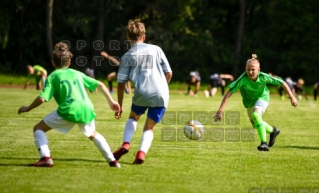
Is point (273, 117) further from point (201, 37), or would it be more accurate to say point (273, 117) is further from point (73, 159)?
point (201, 37)

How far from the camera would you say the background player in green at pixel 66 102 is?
8070mm

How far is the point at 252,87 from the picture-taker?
11.3 m

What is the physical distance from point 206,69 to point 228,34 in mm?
4211

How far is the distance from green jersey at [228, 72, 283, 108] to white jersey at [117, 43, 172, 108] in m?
2.49

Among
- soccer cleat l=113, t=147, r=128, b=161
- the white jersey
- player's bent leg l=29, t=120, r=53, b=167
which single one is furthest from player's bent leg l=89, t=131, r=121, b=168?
the white jersey

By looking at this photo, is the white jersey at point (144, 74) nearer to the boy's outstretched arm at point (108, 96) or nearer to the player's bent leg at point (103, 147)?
the boy's outstretched arm at point (108, 96)

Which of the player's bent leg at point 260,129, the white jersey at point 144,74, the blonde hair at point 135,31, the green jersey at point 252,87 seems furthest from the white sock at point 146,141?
the player's bent leg at point 260,129

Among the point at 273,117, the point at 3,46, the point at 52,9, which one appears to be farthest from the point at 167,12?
the point at 273,117

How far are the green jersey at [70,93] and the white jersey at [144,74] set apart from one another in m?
0.66

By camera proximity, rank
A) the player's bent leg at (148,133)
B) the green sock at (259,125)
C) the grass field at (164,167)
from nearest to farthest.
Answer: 1. the grass field at (164,167)
2. the player's bent leg at (148,133)
3. the green sock at (259,125)

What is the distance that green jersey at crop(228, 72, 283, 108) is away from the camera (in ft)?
36.3

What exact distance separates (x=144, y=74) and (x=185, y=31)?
140ft

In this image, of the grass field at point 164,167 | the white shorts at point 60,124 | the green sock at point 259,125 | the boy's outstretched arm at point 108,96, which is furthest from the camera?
the green sock at point 259,125

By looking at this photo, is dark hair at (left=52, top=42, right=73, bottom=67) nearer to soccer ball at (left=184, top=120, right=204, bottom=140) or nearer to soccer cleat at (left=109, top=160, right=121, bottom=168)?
soccer cleat at (left=109, top=160, right=121, bottom=168)
